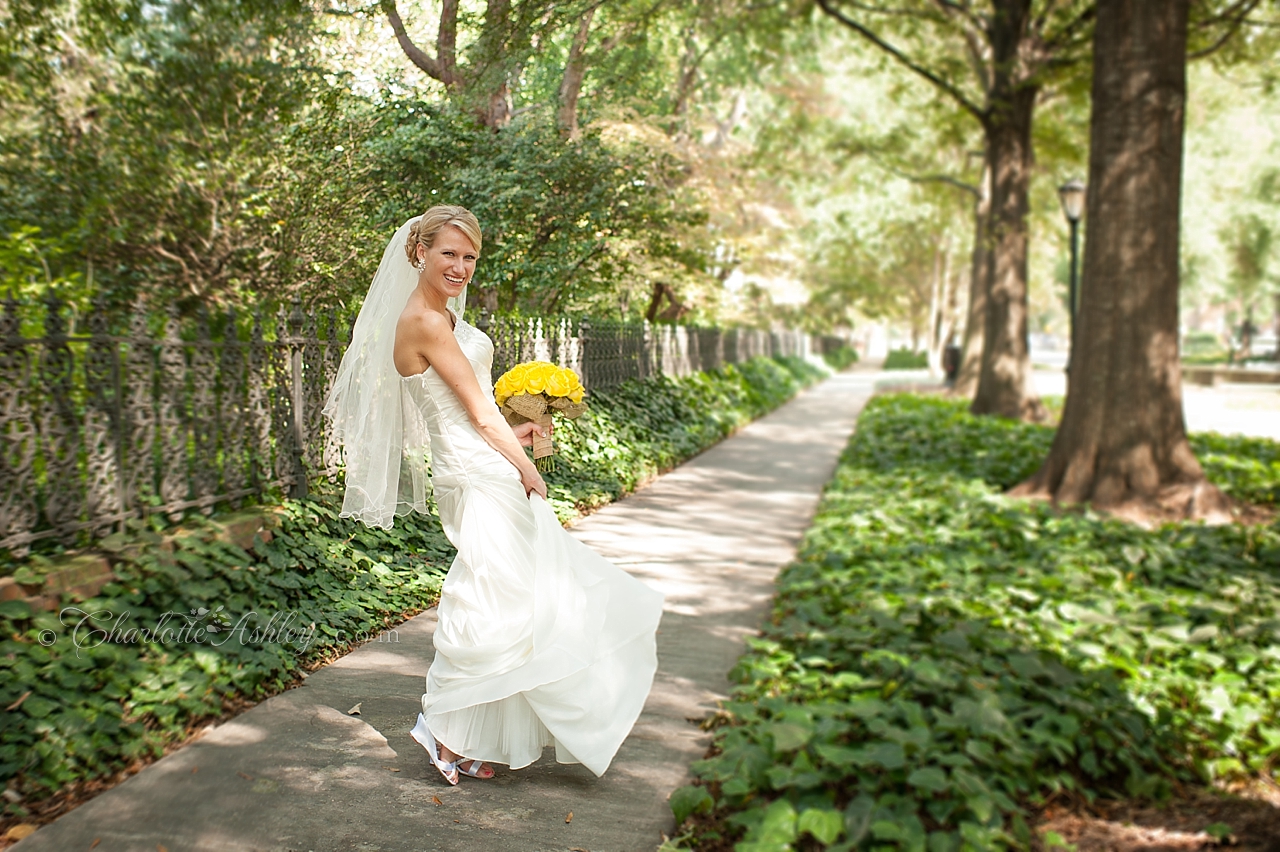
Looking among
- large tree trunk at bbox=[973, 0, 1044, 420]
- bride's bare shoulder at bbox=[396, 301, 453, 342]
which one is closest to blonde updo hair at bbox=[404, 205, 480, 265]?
bride's bare shoulder at bbox=[396, 301, 453, 342]

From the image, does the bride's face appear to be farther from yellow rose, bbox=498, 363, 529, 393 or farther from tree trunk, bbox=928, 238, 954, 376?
tree trunk, bbox=928, 238, 954, 376

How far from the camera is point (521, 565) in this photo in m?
3.76

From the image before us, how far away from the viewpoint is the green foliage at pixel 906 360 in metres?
55.1

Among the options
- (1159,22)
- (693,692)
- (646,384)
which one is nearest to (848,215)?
(646,384)

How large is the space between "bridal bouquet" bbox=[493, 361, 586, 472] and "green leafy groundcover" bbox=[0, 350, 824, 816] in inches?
77.9

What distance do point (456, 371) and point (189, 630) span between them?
2.14 m

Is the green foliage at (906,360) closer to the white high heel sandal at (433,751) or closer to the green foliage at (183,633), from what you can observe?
the green foliage at (183,633)

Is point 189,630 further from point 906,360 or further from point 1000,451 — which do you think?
point 906,360

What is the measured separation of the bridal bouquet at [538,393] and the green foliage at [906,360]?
52843 millimetres

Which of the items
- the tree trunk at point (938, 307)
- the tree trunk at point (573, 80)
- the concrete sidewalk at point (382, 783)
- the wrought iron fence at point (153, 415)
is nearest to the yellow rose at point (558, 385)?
the concrete sidewalk at point (382, 783)

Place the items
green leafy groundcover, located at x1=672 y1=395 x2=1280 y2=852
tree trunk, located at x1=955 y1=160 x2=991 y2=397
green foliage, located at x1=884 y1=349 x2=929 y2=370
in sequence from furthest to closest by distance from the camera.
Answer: green foliage, located at x1=884 y1=349 x2=929 y2=370, tree trunk, located at x1=955 y1=160 x2=991 y2=397, green leafy groundcover, located at x1=672 y1=395 x2=1280 y2=852

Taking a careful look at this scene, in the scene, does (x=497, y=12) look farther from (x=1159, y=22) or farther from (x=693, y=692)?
(x=1159, y=22)

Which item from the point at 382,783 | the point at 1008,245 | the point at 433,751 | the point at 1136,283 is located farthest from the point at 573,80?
A: the point at 1008,245

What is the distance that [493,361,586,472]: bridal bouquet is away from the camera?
12.7ft
